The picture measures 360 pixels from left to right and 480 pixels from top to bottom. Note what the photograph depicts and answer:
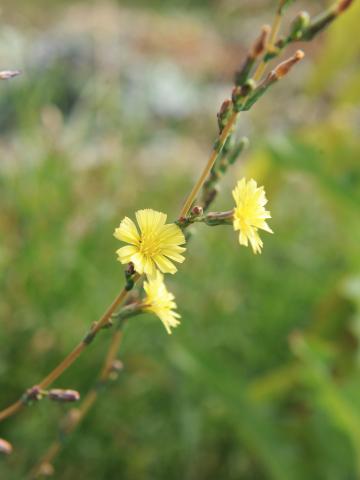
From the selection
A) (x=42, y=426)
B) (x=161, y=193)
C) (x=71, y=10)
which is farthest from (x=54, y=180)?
(x=71, y=10)

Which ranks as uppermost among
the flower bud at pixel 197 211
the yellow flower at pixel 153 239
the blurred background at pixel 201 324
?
the blurred background at pixel 201 324

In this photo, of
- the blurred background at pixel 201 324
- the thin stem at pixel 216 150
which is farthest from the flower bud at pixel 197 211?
the blurred background at pixel 201 324

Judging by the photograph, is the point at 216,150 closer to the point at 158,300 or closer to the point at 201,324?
the point at 158,300

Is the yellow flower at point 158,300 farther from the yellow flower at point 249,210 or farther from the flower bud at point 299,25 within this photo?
the flower bud at point 299,25

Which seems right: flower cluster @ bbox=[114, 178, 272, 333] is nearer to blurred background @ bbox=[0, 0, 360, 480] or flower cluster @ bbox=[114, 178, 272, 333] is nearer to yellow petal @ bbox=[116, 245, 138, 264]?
yellow petal @ bbox=[116, 245, 138, 264]

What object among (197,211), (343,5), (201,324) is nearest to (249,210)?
(197,211)

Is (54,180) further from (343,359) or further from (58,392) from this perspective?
(58,392)

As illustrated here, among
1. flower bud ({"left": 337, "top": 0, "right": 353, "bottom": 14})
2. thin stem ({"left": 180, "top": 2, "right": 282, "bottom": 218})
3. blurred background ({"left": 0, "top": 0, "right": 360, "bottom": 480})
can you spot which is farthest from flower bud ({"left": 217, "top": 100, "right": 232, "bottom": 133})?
blurred background ({"left": 0, "top": 0, "right": 360, "bottom": 480})

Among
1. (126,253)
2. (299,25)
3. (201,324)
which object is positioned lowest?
(126,253)
